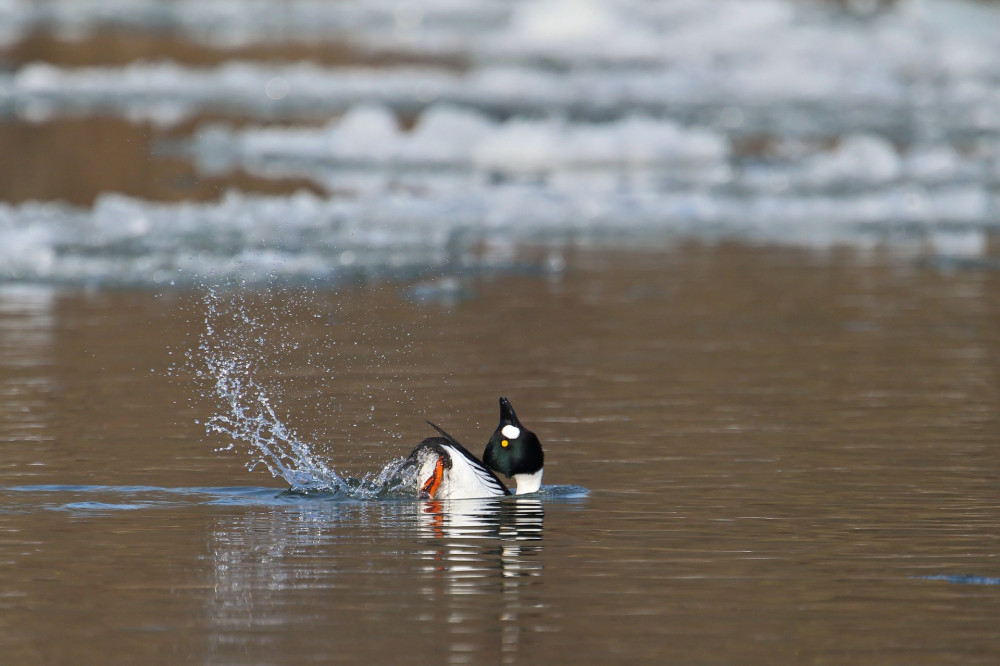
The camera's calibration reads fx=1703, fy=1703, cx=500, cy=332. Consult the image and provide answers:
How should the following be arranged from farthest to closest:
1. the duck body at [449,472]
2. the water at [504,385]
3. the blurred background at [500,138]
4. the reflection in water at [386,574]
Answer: the blurred background at [500,138] < the duck body at [449,472] < the water at [504,385] < the reflection in water at [386,574]

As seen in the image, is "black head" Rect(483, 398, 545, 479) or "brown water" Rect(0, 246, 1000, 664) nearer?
"brown water" Rect(0, 246, 1000, 664)

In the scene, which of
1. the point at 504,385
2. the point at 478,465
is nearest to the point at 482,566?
the point at 478,465

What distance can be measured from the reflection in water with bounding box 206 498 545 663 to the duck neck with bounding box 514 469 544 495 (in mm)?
77

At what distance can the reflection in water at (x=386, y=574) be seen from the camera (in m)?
5.27

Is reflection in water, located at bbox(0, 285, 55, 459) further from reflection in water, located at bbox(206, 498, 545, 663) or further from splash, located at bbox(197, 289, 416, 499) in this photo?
reflection in water, located at bbox(206, 498, 545, 663)

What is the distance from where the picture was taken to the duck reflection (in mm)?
5312

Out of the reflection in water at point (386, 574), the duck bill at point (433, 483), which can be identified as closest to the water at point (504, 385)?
the reflection in water at point (386, 574)

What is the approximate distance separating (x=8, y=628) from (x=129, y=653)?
0.54 meters

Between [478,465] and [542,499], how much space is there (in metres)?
0.32

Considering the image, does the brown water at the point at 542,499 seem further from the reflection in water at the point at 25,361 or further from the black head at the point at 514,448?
the black head at the point at 514,448

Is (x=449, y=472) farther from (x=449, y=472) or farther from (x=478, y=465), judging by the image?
(x=478, y=465)

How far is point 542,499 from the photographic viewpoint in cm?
739

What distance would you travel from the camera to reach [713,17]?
4438 cm

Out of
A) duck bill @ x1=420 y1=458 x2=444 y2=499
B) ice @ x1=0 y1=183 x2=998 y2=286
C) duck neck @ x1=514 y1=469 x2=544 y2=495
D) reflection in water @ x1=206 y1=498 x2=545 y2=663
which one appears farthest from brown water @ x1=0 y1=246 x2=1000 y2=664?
ice @ x1=0 y1=183 x2=998 y2=286
